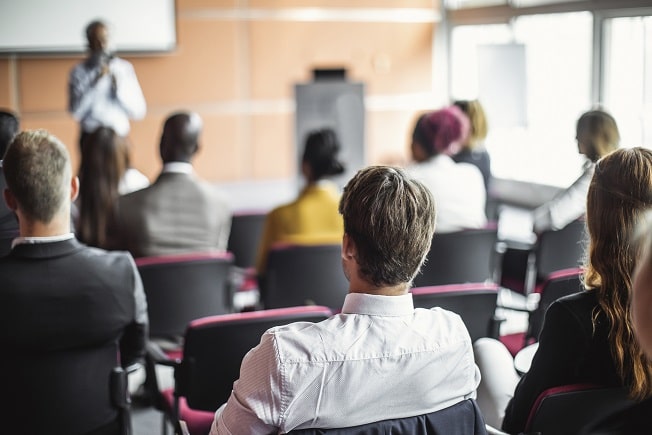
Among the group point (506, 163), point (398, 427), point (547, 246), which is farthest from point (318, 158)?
point (506, 163)

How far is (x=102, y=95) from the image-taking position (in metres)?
6.95

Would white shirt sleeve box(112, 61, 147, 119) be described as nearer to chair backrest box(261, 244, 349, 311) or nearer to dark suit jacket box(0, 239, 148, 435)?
chair backrest box(261, 244, 349, 311)

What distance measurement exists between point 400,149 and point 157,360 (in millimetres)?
6588

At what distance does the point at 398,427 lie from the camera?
1.72 meters

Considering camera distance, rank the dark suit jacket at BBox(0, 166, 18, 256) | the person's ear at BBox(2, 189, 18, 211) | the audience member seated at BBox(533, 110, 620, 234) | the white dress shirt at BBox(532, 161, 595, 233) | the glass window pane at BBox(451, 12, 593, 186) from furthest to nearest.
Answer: the glass window pane at BBox(451, 12, 593, 186), the white dress shirt at BBox(532, 161, 595, 233), the audience member seated at BBox(533, 110, 620, 234), the dark suit jacket at BBox(0, 166, 18, 256), the person's ear at BBox(2, 189, 18, 211)

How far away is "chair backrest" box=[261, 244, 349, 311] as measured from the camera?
382 cm

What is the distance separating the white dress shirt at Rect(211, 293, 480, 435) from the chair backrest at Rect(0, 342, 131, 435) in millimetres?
851

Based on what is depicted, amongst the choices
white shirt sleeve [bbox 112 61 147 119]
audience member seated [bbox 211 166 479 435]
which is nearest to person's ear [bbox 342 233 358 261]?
audience member seated [bbox 211 166 479 435]

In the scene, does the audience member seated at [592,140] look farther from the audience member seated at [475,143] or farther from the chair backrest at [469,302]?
the audience member seated at [475,143]

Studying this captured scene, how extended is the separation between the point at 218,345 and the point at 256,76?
19.8ft

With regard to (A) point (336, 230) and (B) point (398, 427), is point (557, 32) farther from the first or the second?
(B) point (398, 427)

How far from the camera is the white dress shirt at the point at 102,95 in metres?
6.86

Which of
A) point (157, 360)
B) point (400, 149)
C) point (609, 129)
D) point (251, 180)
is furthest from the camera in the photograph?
point (400, 149)

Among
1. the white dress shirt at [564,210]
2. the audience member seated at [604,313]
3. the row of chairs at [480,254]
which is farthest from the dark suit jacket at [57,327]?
the white dress shirt at [564,210]
